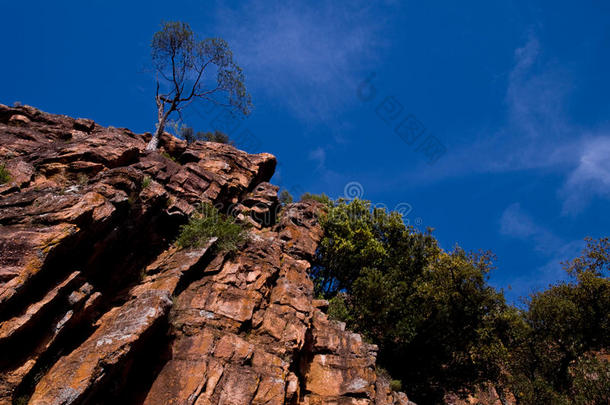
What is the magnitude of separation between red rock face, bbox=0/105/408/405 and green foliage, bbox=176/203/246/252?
57cm

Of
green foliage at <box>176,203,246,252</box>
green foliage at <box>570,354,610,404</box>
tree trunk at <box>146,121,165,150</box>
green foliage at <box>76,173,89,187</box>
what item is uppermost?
tree trunk at <box>146,121,165,150</box>

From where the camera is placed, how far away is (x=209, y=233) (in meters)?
16.5

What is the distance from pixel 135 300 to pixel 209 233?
5.74 metres

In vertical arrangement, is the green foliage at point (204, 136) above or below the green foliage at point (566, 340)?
above

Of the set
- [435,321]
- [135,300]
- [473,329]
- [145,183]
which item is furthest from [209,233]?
[473,329]

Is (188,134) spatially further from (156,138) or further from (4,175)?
(4,175)

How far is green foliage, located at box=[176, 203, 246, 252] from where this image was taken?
52.1ft

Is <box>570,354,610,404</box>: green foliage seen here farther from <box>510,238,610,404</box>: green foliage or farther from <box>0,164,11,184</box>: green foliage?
<box>0,164,11,184</box>: green foliage

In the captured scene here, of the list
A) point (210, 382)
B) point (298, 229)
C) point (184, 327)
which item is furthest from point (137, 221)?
point (298, 229)

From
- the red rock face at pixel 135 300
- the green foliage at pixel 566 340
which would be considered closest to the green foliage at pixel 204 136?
the red rock face at pixel 135 300

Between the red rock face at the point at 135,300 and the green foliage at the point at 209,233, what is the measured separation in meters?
0.57

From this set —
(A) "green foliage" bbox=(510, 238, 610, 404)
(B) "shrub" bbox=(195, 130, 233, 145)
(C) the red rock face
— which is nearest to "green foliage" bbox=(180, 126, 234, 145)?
(B) "shrub" bbox=(195, 130, 233, 145)

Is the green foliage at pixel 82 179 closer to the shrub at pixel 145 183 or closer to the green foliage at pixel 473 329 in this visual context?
the shrub at pixel 145 183

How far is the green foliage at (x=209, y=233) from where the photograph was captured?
52.1 ft
